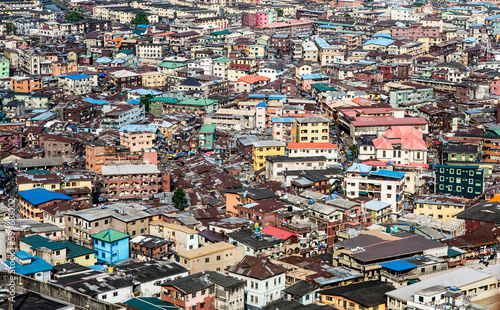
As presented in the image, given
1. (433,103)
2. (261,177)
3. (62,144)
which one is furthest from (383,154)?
(62,144)

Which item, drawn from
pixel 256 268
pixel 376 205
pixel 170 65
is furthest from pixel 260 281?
pixel 170 65

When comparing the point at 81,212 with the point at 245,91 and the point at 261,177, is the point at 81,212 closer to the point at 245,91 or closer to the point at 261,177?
the point at 261,177

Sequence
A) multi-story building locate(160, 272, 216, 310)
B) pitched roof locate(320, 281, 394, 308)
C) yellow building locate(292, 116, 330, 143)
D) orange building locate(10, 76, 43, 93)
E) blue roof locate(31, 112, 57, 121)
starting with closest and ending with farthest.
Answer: multi-story building locate(160, 272, 216, 310) → pitched roof locate(320, 281, 394, 308) → yellow building locate(292, 116, 330, 143) → blue roof locate(31, 112, 57, 121) → orange building locate(10, 76, 43, 93)

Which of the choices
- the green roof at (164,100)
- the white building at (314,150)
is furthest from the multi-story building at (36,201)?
the green roof at (164,100)

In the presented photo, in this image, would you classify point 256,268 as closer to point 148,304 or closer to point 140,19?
point 148,304

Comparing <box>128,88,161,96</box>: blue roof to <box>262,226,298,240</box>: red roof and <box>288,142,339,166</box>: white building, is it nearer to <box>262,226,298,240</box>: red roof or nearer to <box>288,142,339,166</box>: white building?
<box>288,142,339,166</box>: white building

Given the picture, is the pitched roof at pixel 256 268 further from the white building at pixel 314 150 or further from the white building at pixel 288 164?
the white building at pixel 314 150

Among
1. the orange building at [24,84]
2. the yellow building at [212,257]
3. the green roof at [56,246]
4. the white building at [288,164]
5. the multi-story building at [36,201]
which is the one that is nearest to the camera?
the yellow building at [212,257]

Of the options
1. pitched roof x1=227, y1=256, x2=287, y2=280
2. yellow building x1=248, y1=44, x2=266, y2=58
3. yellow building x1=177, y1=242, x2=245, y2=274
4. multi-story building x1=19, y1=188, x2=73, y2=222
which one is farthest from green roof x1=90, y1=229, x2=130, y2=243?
yellow building x1=248, y1=44, x2=266, y2=58
